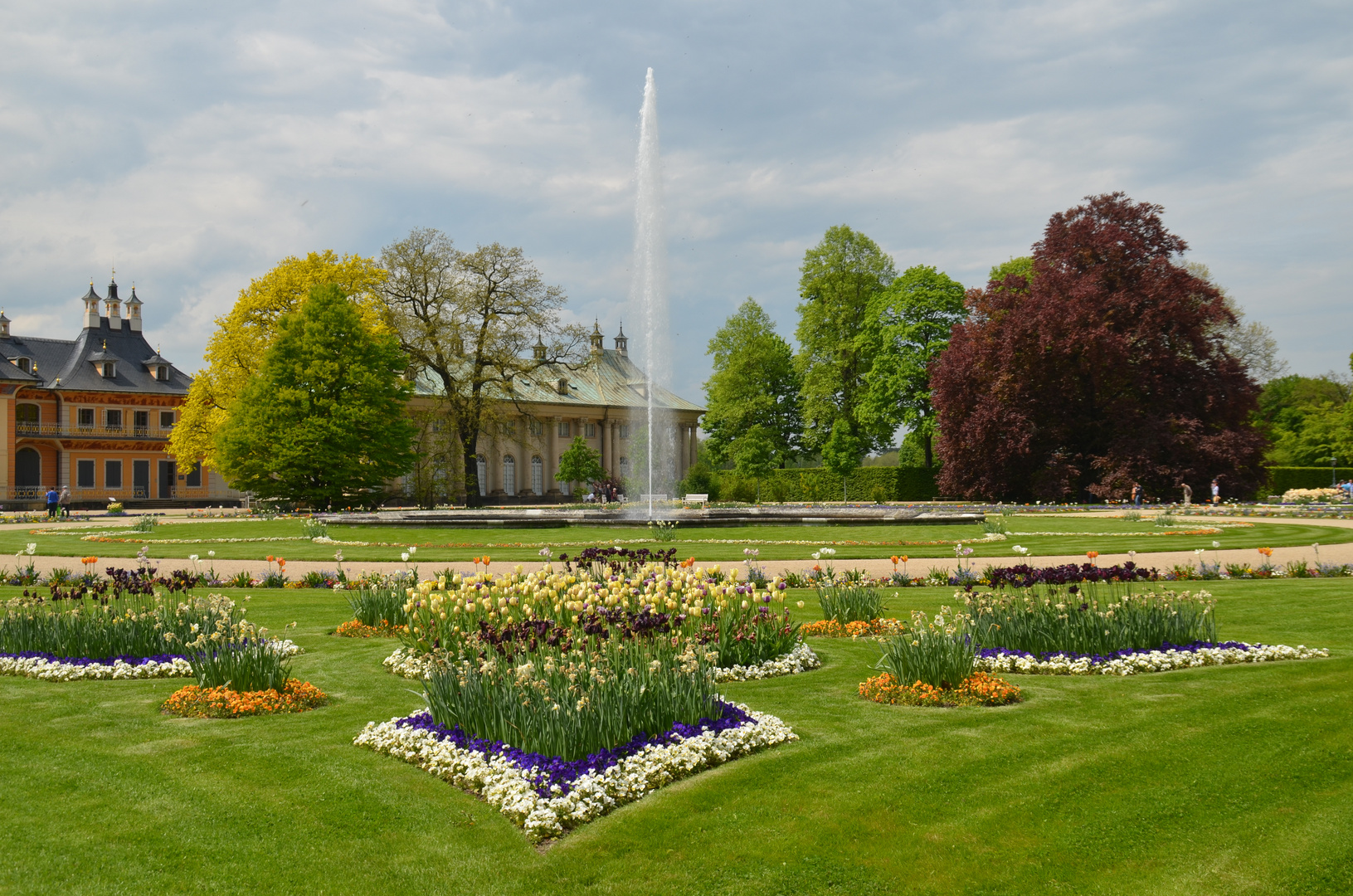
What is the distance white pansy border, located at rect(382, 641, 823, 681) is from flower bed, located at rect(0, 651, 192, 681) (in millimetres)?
2029

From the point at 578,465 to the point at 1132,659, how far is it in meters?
55.1

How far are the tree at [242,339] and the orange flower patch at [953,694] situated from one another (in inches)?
1733

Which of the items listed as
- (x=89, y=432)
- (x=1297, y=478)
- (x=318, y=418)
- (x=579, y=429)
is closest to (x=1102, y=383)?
(x=1297, y=478)

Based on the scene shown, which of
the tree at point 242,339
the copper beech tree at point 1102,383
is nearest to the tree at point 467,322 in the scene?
the tree at point 242,339

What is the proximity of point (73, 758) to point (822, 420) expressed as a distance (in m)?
55.3

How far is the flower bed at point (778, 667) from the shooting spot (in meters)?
9.21

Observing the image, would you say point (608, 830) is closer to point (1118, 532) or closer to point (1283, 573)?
point (1283, 573)

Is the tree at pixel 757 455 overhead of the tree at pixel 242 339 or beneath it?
beneath

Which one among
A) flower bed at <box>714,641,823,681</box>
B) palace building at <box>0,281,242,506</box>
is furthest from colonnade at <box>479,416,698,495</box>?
flower bed at <box>714,641,823,681</box>

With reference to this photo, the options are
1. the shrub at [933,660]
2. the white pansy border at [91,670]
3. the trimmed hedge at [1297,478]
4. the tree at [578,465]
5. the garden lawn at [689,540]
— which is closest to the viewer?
the shrub at [933,660]

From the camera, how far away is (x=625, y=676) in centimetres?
670

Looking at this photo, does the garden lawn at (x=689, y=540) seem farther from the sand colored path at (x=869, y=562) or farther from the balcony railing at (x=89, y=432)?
the balcony railing at (x=89, y=432)

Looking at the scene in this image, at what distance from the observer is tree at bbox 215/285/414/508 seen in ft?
138

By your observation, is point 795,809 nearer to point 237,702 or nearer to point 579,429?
point 237,702
